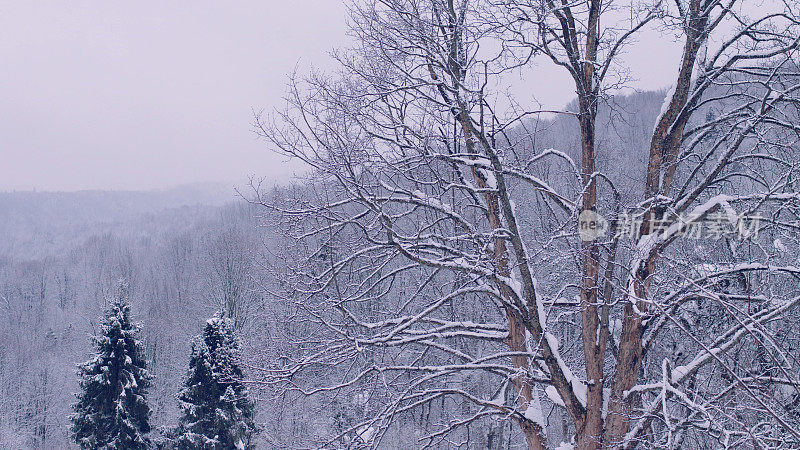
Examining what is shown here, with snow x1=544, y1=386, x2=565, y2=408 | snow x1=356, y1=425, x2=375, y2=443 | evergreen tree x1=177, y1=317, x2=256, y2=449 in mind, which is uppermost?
snow x1=544, y1=386, x2=565, y2=408

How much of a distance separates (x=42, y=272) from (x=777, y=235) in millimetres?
75966

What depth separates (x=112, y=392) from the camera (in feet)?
59.9

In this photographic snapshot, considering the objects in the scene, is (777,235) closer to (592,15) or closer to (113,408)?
(592,15)

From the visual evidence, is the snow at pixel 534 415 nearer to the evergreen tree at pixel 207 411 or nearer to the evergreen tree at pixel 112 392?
the evergreen tree at pixel 207 411

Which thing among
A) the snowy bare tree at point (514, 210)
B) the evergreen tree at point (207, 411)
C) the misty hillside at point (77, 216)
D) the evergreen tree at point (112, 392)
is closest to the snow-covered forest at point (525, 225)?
the snowy bare tree at point (514, 210)

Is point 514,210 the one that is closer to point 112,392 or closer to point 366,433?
point 366,433

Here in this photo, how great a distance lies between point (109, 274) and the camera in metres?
61.6

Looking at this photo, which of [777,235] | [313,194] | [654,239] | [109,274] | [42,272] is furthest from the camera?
[42,272]

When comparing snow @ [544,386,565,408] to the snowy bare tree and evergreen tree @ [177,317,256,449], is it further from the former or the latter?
evergreen tree @ [177,317,256,449]

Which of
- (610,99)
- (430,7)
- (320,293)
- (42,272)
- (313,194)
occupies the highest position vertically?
(430,7)

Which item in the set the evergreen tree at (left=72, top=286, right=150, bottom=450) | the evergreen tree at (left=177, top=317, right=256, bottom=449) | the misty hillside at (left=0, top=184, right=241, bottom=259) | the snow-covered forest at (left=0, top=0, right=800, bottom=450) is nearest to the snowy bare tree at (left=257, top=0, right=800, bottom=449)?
the snow-covered forest at (left=0, top=0, right=800, bottom=450)

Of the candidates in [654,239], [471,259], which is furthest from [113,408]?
[654,239]

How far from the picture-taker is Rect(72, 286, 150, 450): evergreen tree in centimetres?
1797

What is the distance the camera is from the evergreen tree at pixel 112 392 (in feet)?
59.0
